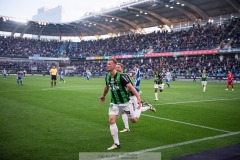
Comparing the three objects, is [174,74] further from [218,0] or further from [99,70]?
[99,70]

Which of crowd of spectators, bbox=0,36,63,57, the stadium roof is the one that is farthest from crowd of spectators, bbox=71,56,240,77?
crowd of spectators, bbox=0,36,63,57

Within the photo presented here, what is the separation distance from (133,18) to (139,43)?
6617mm

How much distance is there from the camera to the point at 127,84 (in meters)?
5.99

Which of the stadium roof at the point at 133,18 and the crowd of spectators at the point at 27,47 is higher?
the stadium roof at the point at 133,18

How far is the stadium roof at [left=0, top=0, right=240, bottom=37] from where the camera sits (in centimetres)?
4581

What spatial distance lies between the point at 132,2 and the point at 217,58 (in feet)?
66.4

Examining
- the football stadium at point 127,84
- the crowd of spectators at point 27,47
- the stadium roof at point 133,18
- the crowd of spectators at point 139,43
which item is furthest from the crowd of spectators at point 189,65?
the crowd of spectators at point 27,47

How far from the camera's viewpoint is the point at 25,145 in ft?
19.2

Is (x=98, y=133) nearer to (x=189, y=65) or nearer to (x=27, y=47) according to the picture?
(x=189, y=65)

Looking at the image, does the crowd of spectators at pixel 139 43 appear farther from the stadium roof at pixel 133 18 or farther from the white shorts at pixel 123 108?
the white shorts at pixel 123 108

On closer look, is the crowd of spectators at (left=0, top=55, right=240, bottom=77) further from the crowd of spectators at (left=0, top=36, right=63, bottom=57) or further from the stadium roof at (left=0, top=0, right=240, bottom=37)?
the stadium roof at (left=0, top=0, right=240, bottom=37)

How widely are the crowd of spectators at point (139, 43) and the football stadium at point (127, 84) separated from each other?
9.9 inches

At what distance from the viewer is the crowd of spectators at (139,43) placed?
142 feet

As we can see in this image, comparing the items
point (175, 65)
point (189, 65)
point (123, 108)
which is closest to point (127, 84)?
point (123, 108)
